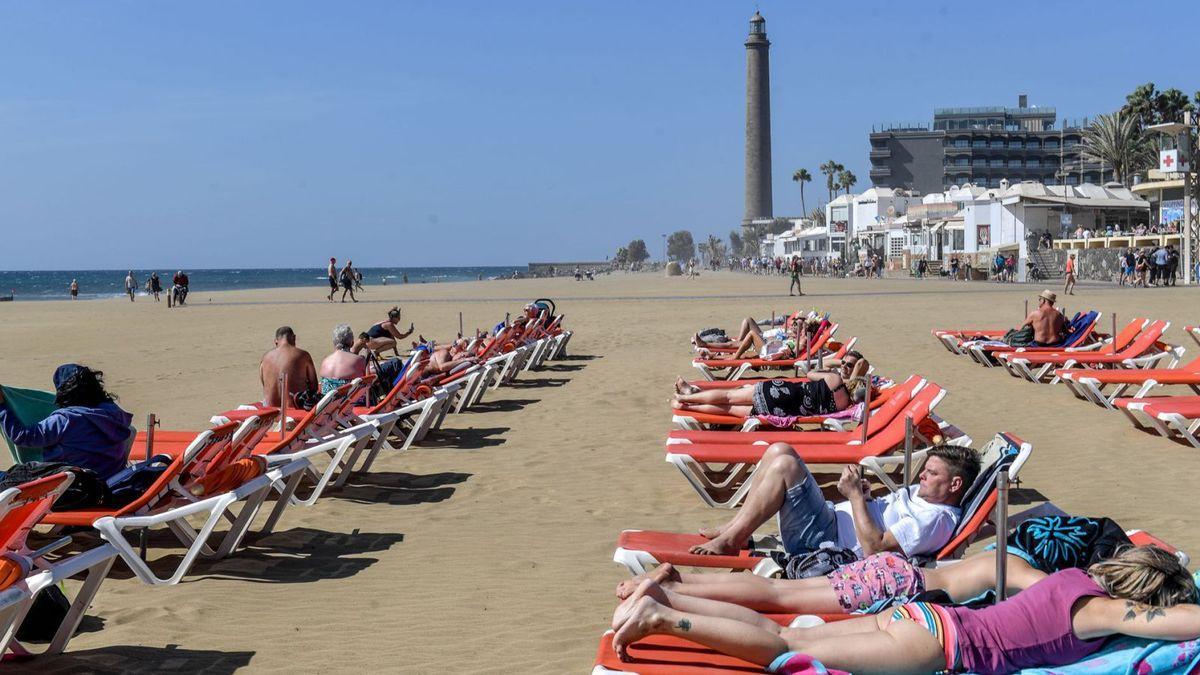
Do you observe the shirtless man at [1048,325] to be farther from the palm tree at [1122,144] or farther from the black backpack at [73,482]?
the palm tree at [1122,144]

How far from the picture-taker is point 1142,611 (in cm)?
308

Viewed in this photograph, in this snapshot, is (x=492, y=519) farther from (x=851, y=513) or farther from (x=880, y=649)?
(x=880, y=649)

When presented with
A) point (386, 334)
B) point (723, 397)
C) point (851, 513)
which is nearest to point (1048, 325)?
point (723, 397)

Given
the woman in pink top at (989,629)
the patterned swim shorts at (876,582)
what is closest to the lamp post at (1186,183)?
the patterned swim shorts at (876,582)

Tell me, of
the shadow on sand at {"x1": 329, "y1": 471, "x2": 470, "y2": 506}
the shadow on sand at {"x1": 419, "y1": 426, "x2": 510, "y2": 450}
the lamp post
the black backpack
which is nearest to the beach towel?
the black backpack

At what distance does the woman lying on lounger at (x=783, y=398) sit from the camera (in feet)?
25.1

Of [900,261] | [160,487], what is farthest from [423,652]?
[900,261]

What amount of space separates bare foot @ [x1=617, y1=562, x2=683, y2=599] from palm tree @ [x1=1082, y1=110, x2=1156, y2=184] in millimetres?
66207

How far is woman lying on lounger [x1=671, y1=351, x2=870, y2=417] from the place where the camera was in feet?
25.1

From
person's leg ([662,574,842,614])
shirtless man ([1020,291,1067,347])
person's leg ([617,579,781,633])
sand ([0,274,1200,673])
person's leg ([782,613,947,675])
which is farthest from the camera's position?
shirtless man ([1020,291,1067,347])

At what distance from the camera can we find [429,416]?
854 cm

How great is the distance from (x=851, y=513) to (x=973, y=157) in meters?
98.9

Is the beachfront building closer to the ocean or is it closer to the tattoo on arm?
the ocean

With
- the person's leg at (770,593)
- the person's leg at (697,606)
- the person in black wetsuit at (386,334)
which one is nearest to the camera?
the person's leg at (697,606)
